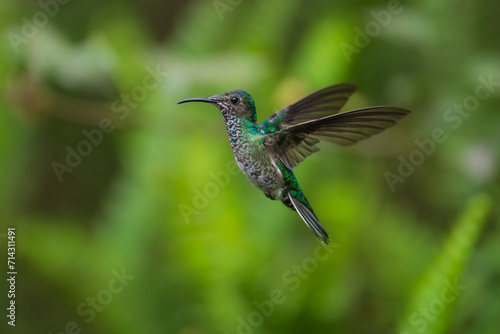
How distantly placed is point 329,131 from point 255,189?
6.19 feet

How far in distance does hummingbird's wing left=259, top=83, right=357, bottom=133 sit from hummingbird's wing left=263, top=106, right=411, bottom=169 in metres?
0.08

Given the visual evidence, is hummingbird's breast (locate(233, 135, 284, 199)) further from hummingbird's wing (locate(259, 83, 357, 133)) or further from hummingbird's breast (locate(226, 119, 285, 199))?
hummingbird's wing (locate(259, 83, 357, 133))

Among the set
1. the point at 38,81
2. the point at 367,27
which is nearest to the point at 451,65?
the point at 367,27

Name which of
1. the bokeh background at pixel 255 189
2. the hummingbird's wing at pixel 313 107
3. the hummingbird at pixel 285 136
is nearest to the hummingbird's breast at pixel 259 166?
the hummingbird at pixel 285 136

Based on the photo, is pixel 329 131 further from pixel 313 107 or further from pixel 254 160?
pixel 313 107

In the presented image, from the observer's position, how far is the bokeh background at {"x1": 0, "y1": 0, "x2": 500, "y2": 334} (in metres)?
2.51

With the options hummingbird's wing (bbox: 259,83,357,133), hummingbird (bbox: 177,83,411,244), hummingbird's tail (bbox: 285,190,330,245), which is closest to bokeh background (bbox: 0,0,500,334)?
hummingbird's wing (bbox: 259,83,357,133)

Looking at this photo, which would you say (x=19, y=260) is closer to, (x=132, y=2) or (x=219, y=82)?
(x=219, y=82)

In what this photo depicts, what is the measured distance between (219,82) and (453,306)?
1077 millimetres

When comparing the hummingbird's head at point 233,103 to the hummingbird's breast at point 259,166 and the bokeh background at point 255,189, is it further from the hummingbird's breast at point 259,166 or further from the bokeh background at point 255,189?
the bokeh background at point 255,189

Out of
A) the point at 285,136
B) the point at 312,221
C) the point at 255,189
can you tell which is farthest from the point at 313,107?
the point at 255,189

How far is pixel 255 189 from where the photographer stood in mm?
2895

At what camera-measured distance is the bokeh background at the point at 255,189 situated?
8.23 feet

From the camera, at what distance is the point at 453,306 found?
85.3 inches
